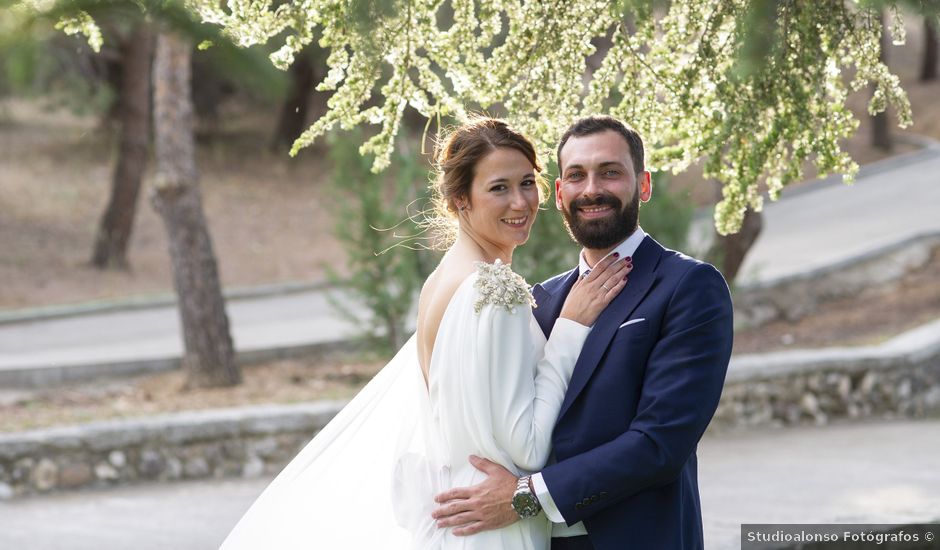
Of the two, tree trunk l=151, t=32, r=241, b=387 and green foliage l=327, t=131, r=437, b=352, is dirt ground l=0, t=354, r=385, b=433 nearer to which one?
tree trunk l=151, t=32, r=241, b=387

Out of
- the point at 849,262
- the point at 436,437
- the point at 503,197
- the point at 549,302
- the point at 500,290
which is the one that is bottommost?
the point at 849,262

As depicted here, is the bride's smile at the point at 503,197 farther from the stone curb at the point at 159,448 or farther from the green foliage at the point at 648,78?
the stone curb at the point at 159,448

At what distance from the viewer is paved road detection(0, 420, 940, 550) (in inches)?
280

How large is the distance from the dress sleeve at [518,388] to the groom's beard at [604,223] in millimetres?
354

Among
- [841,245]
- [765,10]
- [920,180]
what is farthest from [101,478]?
[920,180]

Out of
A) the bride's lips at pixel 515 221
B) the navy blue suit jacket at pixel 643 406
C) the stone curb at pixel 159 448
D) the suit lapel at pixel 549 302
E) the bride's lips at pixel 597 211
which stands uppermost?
the bride's lips at pixel 597 211

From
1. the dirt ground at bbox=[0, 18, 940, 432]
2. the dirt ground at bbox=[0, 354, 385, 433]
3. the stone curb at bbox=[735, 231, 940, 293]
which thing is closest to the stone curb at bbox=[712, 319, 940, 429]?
the dirt ground at bbox=[0, 18, 940, 432]

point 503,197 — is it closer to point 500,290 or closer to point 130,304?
point 500,290

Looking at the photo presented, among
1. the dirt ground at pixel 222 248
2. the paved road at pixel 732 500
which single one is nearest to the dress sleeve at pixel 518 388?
the paved road at pixel 732 500

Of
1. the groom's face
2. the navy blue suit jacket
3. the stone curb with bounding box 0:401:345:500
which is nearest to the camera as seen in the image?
the navy blue suit jacket

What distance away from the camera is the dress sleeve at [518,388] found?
3488 mm

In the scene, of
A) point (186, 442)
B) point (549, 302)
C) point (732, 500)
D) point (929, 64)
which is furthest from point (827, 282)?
point (929, 64)

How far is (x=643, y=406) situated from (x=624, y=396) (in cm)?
8

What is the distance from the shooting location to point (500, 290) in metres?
3.54
